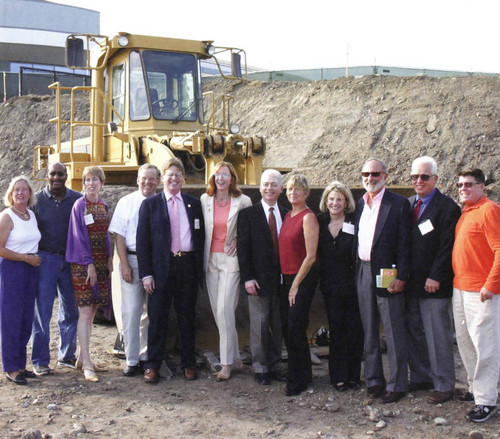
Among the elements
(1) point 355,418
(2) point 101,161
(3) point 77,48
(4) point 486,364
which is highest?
(3) point 77,48

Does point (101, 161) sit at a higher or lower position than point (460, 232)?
higher

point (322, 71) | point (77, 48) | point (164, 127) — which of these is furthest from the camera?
point (322, 71)

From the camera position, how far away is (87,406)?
5.43m

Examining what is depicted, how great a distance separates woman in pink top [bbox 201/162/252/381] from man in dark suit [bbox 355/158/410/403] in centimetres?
111

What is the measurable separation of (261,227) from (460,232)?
1.64 meters

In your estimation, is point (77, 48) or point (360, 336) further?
point (77, 48)

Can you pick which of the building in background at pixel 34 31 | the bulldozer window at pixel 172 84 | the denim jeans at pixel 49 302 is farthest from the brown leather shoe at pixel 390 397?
the building in background at pixel 34 31

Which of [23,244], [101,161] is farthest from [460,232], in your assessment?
[101,161]

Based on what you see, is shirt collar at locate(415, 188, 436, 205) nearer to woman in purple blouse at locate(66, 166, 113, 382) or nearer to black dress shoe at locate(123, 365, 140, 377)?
woman in purple blouse at locate(66, 166, 113, 382)

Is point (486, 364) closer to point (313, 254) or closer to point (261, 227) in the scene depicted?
point (313, 254)

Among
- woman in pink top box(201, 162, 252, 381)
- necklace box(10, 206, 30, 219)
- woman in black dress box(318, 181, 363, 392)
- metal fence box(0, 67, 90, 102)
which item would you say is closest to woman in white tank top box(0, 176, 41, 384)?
necklace box(10, 206, 30, 219)

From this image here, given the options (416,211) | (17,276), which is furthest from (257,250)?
(17,276)

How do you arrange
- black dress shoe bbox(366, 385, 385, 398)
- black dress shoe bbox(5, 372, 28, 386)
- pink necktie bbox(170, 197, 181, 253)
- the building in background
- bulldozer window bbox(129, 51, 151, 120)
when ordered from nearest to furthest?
black dress shoe bbox(366, 385, 385, 398) < black dress shoe bbox(5, 372, 28, 386) < pink necktie bbox(170, 197, 181, 253) < bulldozer window bbox(129, 51, 151, 120) < the building in background

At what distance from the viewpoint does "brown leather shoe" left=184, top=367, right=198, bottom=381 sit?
6.10m
